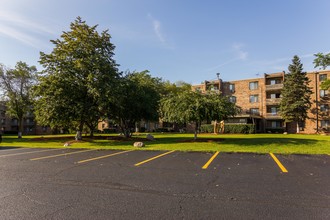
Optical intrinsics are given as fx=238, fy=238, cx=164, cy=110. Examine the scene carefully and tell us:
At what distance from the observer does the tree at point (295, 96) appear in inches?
1446

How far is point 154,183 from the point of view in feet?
20.0

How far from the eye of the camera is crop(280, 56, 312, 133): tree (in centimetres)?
3672

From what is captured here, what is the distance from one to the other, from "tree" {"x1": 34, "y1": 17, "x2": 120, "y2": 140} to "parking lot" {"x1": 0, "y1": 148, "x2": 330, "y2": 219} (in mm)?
13611

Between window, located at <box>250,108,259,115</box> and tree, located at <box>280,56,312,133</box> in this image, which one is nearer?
tree, located at <box>280,56,312,133</box>

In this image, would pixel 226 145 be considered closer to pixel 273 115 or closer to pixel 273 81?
pixel 273 115

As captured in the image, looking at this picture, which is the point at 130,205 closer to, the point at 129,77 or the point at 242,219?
the point at 242,219

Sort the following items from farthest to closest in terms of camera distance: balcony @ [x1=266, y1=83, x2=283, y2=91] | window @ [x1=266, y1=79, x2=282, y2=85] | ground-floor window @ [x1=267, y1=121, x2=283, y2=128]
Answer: window @ [x1=266, y1=79, x2=282, y2=85], ground-floor window @ [x1=267, y1=121, x2=283, y2=128], balcony @ [x1=266, y1=83, x2=283, y2=91]

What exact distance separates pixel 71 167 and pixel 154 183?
3.76 m

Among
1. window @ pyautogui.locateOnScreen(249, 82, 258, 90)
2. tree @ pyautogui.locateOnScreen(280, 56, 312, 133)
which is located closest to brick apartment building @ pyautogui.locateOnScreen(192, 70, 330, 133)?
window @ pyautogui.locateOnScreen(249, 82, 258, 90)

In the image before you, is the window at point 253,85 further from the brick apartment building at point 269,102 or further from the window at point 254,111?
the window at point 254,111

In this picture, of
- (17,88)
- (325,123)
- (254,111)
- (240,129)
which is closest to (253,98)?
(254,111)

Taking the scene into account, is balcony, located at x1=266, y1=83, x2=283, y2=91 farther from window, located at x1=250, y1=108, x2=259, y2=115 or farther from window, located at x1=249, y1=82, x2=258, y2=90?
window, located at x1=250, y1=108, x2=259, y2=115

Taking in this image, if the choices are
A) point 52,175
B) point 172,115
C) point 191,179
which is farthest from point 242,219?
point 172,115

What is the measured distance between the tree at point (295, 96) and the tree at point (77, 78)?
27776 millimetres
